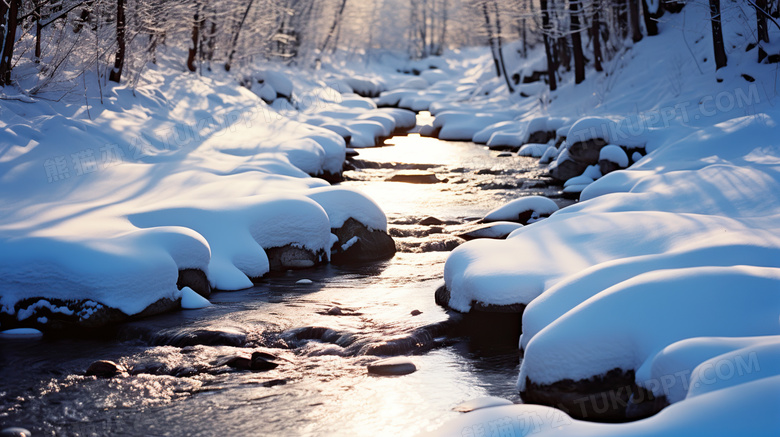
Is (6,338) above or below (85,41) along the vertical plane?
below

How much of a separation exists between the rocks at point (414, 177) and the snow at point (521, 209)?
3702 mm

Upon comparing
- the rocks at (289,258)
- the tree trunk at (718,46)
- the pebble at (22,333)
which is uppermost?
the tree trunk at (718,46)

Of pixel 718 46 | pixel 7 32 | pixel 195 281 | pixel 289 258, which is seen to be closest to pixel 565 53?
pixel 718 46

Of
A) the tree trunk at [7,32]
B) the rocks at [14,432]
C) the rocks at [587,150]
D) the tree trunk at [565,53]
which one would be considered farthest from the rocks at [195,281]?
the tree trunk at [565,53]

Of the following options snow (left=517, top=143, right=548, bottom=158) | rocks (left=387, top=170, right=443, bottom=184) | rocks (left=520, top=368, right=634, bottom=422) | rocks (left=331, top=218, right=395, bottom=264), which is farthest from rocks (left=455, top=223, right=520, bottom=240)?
snow (left=517, top=143, right=548, bottom=158)

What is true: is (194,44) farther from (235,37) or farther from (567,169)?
(567,169)

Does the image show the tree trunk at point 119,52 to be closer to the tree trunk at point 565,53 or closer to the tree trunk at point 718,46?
the tree trunk at point 718,46

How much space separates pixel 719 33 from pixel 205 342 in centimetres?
1235

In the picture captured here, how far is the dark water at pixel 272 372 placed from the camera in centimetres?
426

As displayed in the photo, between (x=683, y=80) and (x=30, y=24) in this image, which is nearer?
(x=30, y=24)

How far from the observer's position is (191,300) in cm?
651

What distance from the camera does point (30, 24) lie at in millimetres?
10445

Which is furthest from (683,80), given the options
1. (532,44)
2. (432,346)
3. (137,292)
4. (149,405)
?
(532,44)

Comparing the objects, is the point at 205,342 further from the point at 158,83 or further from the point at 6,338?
the point at 158,83
